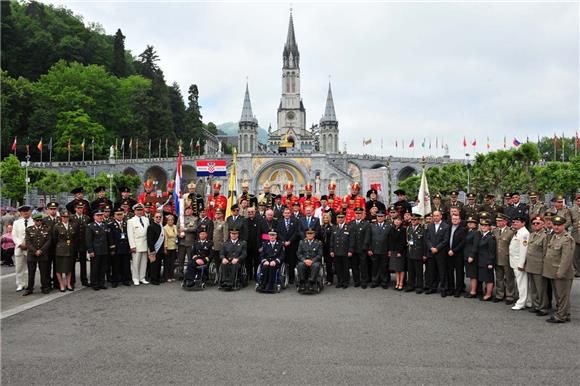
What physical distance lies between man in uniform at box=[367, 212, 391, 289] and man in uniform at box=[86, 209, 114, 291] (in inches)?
247

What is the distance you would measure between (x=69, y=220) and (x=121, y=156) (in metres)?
65.0

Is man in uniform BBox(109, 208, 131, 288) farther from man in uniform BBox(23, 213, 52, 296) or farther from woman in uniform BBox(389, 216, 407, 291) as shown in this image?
woman in uniform BBox(389, 216, 407, 291)

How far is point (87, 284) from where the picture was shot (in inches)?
428

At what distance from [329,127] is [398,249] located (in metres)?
83.5

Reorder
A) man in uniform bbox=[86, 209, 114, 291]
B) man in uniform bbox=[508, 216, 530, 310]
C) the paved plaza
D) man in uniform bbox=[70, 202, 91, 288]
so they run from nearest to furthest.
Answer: the paved plaza < man in uniform bbox=[508, 216, 530, 310] < man in uniform bbox=[86, 209, 114, 291] < man in uniform bbox=[70, 202, 91, 288]

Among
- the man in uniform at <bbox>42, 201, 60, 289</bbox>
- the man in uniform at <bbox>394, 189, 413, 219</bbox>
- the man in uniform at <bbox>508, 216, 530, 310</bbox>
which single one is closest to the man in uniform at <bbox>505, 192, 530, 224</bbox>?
the man in uniform at <bbox>394, 189, 413, 219</bbox>

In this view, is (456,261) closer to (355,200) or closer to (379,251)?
(379,251)

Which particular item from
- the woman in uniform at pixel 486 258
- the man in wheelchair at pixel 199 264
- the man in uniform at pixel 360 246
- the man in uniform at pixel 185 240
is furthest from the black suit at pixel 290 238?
the woman in uniform at pixel 486 258

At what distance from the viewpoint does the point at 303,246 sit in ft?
34.9

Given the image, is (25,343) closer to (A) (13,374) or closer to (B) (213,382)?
(A) (13,374)

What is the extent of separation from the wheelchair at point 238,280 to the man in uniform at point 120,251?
2.28m

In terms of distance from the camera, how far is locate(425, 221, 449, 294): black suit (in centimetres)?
998

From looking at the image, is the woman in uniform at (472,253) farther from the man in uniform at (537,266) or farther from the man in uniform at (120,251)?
the man in uniform at (120,251)

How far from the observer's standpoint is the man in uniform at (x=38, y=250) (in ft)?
32.8
